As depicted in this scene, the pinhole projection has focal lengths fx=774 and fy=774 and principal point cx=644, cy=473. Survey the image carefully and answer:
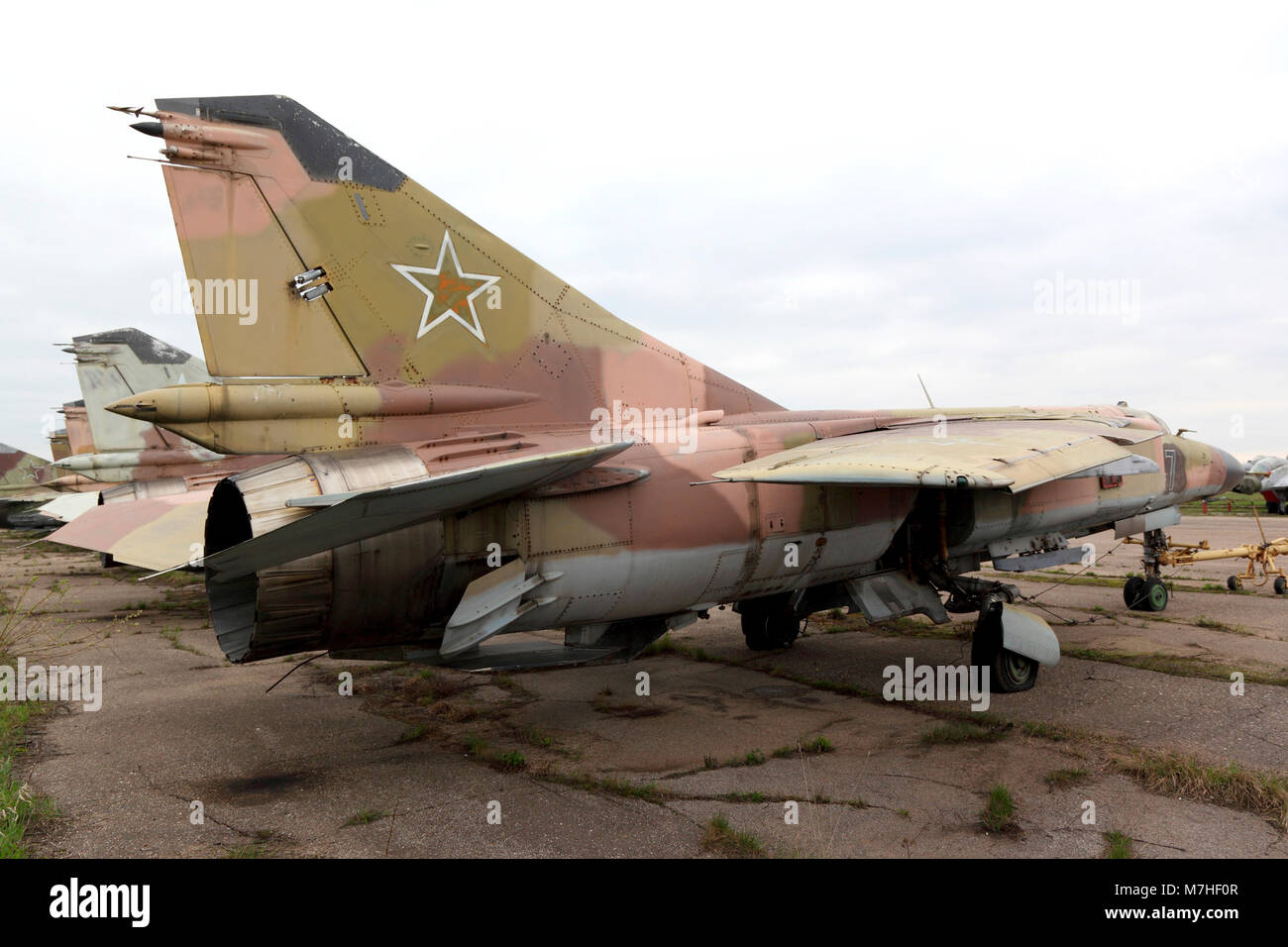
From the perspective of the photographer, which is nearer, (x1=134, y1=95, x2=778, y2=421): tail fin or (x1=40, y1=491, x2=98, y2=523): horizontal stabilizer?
(x1=134, y1=95, x2=778, y2=421): tail fin

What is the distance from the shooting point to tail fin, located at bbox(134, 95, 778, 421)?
606 cm

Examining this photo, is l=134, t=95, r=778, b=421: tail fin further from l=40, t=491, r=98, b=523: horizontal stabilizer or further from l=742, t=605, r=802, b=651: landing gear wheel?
l=40, t=491, r=98, b=523: horizontal stabilizer

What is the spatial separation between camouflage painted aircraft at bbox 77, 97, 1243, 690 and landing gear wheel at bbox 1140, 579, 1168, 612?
6215 mm

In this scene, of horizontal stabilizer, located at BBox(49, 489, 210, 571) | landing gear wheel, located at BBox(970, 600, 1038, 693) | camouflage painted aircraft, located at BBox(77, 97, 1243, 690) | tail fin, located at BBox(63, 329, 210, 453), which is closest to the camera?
camouflage painted aircraft, located at BBox(77, 97, 1243, 690)

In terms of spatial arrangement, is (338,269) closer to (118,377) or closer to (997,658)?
(997,658)

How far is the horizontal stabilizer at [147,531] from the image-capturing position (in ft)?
22.4

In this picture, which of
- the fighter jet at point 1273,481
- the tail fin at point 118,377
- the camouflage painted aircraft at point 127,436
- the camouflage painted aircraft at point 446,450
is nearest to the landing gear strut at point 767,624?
the camouflage painted aircraft at point 446,450

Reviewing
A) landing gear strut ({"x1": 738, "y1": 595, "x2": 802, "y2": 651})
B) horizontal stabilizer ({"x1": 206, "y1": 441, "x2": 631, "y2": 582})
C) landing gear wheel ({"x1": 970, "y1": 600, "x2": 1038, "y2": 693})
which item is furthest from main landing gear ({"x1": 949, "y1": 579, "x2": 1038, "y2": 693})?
horizontal stabilizer ({"x1": 206, "y1": 441, "x2": 631, "y2": 582})

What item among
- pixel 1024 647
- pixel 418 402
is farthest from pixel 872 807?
pixel 418 402

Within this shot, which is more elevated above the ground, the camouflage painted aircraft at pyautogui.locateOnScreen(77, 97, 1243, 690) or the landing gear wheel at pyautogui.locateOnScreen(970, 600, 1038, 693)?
the camouflage painted aircraft at pyautogui.locateOnScreen(77, 97, 1243, 690)

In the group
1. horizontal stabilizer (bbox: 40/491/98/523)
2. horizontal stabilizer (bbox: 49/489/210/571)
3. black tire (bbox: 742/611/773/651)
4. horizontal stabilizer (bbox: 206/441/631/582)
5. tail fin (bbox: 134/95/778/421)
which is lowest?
black tire (bbox: 742/611/773/651)
